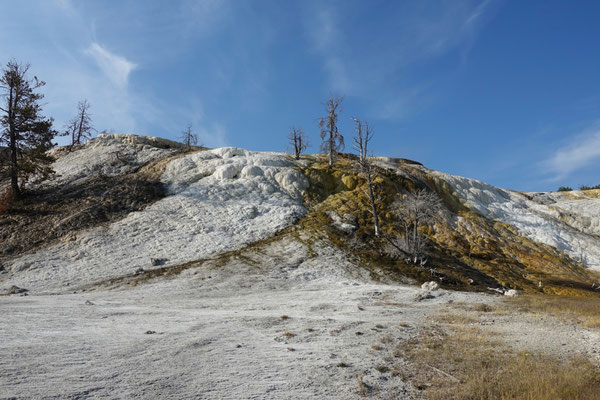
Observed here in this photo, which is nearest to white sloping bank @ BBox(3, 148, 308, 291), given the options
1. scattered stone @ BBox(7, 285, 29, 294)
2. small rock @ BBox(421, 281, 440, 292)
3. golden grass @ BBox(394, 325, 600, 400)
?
scattered stone @ BBox(7, 285, 29, 294)

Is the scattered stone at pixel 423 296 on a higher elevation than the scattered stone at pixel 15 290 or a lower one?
lower

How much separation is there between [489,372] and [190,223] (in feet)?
81.3

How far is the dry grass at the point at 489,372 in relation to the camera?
6352 mm

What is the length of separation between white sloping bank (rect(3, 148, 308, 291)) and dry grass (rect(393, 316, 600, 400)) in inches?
723

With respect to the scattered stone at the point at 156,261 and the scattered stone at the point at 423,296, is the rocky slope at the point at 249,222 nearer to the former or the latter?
the scattered stone at the point at 156,261

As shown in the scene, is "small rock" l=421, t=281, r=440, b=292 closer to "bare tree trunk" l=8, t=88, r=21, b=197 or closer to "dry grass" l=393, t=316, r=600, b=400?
"dry grass" l=393, t=316, r=600, b=400

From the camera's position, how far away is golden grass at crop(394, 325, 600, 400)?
6.35 meters

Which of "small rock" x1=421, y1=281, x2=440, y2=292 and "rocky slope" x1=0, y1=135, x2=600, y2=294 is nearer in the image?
"small rock" x1=421, y1=281, x2=440, y2=292

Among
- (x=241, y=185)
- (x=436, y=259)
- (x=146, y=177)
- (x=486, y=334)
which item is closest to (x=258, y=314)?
(x=486, y=334)

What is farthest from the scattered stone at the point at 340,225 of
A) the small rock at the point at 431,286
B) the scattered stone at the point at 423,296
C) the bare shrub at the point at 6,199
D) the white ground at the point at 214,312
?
the bare shrub at the point at 6,199

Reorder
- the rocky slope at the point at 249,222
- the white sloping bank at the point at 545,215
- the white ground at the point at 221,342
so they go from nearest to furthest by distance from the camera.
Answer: the white ground at the point at 221,342, the rocky slope at the point at 249,222, the white sloping bank at the point at 545,215

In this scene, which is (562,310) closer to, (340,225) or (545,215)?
(340,225)

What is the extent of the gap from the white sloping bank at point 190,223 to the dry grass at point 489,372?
18.4m

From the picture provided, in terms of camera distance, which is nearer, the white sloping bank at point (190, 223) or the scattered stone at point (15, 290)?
the scattered stone at point (15, 290)
